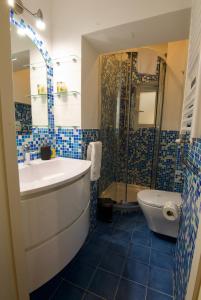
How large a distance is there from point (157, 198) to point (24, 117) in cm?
153

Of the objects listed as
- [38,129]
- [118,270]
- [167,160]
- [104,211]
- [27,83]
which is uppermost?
[27,83]

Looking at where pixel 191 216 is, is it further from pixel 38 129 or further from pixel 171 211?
pixel 38 129

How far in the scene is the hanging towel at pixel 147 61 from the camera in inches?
81.3

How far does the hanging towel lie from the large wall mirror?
1316 millimetres

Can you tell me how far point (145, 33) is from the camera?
1.35m

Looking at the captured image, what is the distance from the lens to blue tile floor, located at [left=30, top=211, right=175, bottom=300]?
1115mm

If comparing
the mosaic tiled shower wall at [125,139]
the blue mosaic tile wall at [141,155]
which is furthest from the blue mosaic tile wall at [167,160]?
the blue mosaic tile wall at [141,155]

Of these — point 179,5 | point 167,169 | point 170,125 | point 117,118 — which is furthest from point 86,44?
point 167,169

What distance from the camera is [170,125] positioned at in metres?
2.25

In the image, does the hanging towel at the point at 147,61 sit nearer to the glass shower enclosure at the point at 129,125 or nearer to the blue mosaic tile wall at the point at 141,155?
the glass shower enclosure at the point at 129,125

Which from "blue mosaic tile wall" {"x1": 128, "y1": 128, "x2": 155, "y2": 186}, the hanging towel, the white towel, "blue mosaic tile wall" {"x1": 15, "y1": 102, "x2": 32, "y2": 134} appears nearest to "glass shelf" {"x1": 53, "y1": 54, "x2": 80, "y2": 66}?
"blue mosaic tile wall" {"x1": 15, "y1": 102, "x2": 32, "y2": 134}

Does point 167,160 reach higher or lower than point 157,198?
higher

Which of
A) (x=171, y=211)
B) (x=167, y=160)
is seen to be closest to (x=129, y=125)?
(x=167, y=160)

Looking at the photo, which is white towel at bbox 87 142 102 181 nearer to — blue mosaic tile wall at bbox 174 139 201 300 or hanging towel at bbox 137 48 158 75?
blue mosaic tile wall at bbox 174 139 201 300
